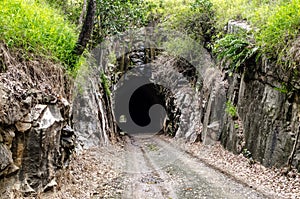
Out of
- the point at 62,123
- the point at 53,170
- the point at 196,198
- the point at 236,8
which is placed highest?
the point at 236,8

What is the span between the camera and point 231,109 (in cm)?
1148

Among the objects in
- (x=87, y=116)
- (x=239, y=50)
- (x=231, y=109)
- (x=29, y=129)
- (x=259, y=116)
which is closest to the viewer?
(x=29, y=129)

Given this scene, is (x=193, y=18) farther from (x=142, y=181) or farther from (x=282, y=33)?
(x=142, y=181)

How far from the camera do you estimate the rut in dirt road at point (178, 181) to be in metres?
6.47

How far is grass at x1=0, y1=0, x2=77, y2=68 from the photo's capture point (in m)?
5.87

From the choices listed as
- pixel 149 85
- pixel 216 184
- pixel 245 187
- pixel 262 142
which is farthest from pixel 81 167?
pixel 149 85

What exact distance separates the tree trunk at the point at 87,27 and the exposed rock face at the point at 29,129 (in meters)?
1.64

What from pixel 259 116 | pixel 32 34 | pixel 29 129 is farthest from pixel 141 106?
pixel 29 129

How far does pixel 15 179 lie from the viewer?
4.64 meters

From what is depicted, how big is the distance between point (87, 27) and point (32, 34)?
1637mm

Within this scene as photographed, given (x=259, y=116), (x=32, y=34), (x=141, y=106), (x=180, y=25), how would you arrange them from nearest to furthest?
1. (x=32, y=34)
2. (x=259, y=116)
3. (x=180, y=25)
4. (x=141, y=106)

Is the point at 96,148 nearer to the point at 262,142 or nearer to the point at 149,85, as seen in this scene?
the point at 262,142

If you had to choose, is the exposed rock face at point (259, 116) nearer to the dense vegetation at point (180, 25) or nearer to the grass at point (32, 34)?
the dense vegetation at point (180, 25)

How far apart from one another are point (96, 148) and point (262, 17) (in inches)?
298
